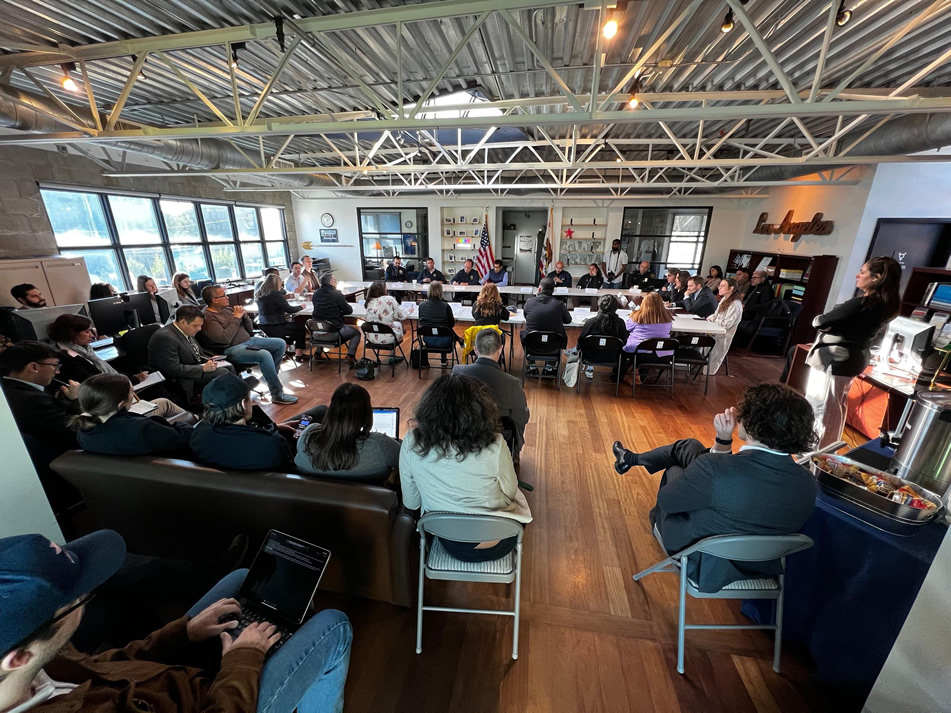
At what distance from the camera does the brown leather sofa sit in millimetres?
1642

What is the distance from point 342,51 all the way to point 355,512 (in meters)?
3.60

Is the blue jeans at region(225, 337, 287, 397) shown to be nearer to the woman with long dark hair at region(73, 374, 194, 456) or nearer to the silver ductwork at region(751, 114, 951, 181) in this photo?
the woman with long dark hair at region(73, 374, 194, 456)

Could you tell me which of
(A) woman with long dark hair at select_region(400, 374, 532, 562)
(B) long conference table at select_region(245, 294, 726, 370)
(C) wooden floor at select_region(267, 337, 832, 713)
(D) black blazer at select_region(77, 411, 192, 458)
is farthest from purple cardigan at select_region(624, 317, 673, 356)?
(D) black blazer at select_region(77, 411, 192, 458)

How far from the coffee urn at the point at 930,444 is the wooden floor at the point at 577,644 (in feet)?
3.28

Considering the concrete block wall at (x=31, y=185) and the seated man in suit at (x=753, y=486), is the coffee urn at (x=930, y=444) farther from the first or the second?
the concrete block wall at (x=31, y=185)

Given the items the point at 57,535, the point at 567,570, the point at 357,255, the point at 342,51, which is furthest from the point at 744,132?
the point at 357,255

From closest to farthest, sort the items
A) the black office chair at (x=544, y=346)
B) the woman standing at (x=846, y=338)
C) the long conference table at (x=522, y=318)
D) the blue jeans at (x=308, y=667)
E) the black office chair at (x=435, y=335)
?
the blue jeans at (x=308, y=667)
the woman standing at (x=846, y=338)
the black office chair at (x=544, y=346)
the black office chair at (x=435, y=335)
the long conference table at (x=522, y=318)

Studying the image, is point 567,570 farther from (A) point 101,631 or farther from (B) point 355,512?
(A) point 101,631

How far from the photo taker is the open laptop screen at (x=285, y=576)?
1.22m

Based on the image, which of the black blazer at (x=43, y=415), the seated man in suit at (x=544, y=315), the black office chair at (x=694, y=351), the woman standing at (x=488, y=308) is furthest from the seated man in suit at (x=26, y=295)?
the black office chair at (x=694, y=351)

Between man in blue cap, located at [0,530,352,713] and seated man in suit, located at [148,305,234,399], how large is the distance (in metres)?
2.92

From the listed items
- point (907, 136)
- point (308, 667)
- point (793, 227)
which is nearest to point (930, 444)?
point (308, 667)

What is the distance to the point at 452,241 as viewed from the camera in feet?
36.4

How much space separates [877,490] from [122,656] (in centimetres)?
265
